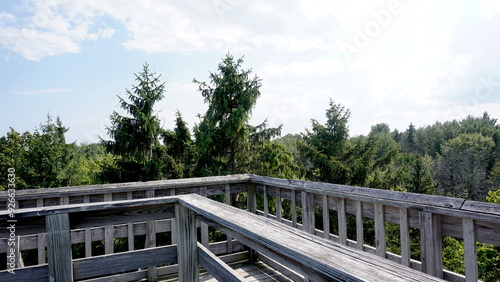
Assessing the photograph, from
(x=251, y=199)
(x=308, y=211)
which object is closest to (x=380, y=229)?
(x=308, y=211)

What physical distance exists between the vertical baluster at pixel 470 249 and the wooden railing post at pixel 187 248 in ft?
4.58

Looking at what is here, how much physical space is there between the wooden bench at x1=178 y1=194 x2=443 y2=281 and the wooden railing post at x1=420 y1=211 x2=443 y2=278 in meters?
1.07

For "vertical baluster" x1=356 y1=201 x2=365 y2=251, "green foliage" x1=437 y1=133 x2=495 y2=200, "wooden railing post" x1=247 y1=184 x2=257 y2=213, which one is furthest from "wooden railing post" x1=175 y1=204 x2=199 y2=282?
"green foliage" x1=437 y1=133 x2=495 y2=200

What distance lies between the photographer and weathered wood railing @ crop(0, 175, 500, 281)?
1.47 m

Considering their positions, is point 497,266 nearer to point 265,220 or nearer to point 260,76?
point 260,76

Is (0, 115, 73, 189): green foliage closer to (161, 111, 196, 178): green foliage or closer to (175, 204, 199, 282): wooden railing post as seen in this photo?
(161, 111, 196, 178): green foliage

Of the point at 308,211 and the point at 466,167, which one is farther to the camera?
the point at 466,167

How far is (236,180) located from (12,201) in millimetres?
2078

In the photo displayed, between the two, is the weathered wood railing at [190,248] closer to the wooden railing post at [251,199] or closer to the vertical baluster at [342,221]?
the vertical baluster at [342,221]

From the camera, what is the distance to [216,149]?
10.8 meters

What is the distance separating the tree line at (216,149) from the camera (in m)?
10.9

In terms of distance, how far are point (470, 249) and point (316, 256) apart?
1.24 m

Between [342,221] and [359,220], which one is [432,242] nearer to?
[359,220]

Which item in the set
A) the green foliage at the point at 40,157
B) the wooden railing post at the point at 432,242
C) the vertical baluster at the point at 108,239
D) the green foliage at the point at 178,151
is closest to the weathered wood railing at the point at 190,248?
the wooden railing post at the point at 432,242
